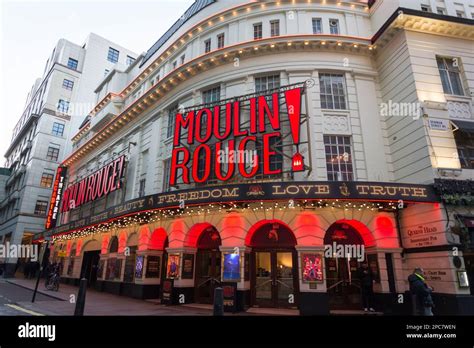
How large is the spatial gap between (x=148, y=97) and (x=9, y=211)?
37.9 m

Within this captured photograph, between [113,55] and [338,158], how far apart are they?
52161 mm

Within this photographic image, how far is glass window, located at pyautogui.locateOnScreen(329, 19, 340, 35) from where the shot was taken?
18.5 m

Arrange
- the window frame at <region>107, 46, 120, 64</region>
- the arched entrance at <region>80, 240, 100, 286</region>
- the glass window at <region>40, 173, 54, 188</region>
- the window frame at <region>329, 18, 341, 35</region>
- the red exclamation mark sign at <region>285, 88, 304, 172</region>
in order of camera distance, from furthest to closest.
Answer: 1. the window frame at <region>107, 46, 120, 64</region>
2. the glass window at <region>40, 173, 54, 188</region>
3. the arched entrance at <region>80, 240, 100, 286</region>
4. the window frame at <region>329, 18, 341, 35</region>
5. the red exclamation mark sign at <region>285, 88, 304, 172</region>

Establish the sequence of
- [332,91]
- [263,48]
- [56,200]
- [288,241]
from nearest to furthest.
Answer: [288,241] → [332,91] → [263,48] → [56,200]

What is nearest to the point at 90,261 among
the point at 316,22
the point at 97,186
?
the point at 97,186

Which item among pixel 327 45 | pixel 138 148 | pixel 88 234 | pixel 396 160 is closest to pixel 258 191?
pixel 396 160

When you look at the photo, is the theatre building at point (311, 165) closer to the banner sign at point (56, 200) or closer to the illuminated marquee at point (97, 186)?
the illuminated marquee at point (97, 186)

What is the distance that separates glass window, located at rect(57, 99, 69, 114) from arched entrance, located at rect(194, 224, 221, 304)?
41836 millimetres

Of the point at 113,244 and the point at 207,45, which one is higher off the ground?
the point at 207,45

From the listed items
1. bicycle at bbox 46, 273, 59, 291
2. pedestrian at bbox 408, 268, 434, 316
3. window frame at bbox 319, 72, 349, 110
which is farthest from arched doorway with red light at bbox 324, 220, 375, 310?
bicycle at bbox 46, 273, 59, 291

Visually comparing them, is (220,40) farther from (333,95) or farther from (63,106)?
(63,106)

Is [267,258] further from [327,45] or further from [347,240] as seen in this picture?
[327,45]

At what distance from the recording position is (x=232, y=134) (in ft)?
54.7

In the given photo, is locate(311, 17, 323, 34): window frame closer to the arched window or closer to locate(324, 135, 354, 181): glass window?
locate(324, 135, 354, 181): glass window
